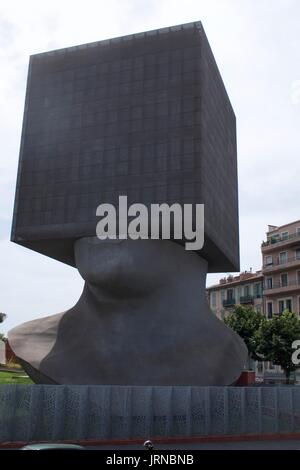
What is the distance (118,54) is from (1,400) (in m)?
24.2

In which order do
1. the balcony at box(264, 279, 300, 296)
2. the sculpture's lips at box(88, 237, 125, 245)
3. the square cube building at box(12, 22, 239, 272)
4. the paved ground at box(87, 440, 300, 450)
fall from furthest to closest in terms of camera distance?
the balcony at box(264, 279, 300, 296) < the square cube building at box(12, 22, 239, 272) < the sculpture's lips at box(88, 237, 125, 245) < the paved ground at box(87, 440, 300, 450)

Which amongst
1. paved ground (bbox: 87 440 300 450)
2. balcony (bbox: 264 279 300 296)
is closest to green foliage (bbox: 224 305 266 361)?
balcony (bbox: 264 279 300 296)

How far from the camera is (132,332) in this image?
2941cm

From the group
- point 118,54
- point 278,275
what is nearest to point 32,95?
point 118,54

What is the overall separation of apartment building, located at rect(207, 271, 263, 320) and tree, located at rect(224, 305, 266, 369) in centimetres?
1561

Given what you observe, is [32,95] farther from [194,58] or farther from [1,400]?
[1,400]

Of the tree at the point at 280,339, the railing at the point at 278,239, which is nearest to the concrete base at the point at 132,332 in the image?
the tree at the point at 280,339

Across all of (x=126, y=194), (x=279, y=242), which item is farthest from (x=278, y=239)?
(x=126, y=194)

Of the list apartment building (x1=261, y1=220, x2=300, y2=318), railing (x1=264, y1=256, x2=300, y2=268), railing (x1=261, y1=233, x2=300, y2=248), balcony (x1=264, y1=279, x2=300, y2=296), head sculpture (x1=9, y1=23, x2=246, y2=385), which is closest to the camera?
head sculpture (x1=9, y1=23, x2=246, y2=385)

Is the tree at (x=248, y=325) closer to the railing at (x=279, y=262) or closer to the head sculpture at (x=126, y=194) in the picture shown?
the railing at (x=279, y=262)

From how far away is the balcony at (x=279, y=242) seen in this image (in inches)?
2470

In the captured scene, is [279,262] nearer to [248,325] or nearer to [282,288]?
[282,288]

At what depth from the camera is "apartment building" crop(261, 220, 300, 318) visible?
6238cm

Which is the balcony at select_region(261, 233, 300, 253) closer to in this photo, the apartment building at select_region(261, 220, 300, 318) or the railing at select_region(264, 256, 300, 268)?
the apartment building at select_region(261, 220, 300, 318)
